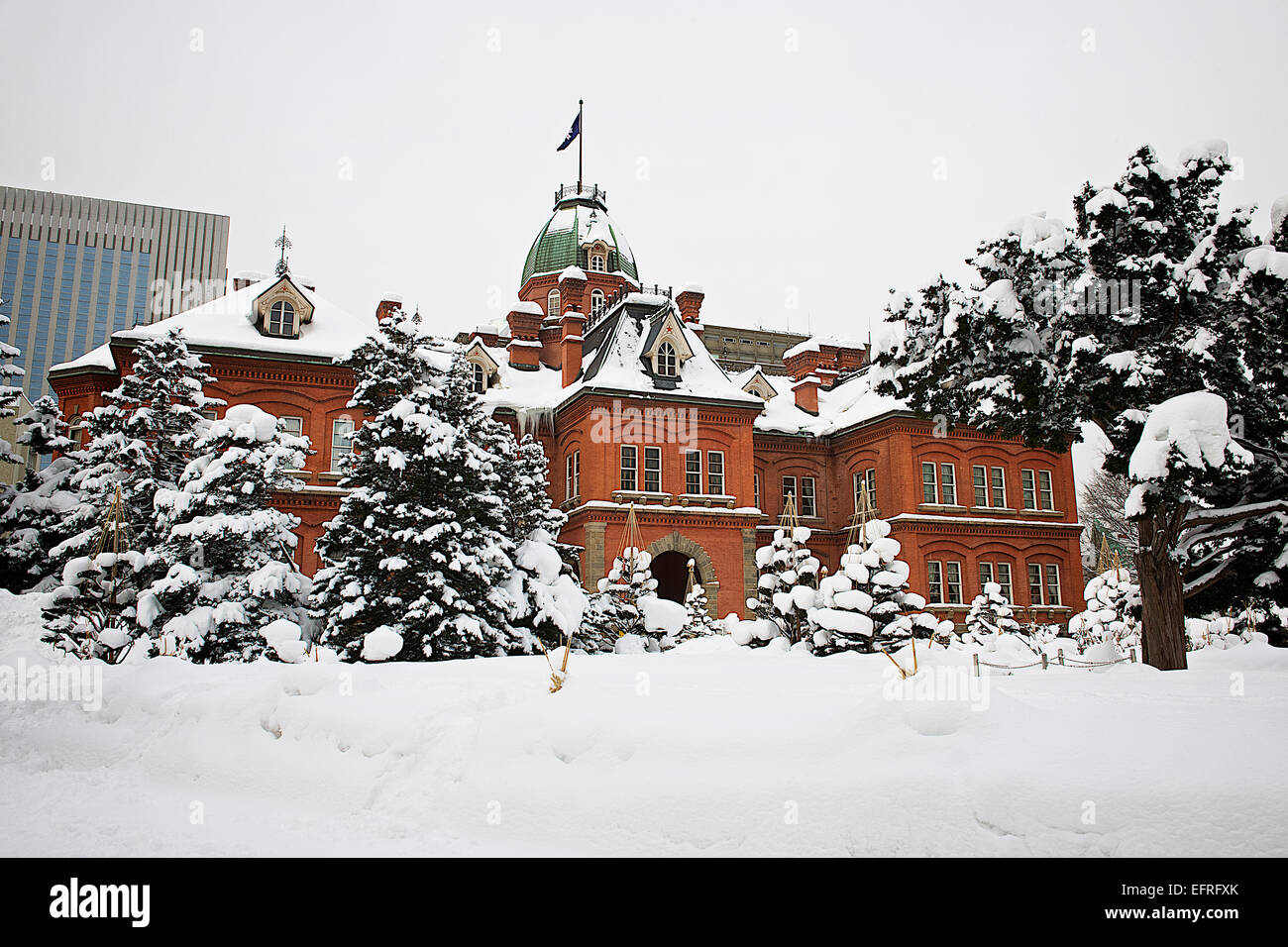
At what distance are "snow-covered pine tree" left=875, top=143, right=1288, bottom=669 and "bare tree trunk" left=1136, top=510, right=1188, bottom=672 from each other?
0.02 metres

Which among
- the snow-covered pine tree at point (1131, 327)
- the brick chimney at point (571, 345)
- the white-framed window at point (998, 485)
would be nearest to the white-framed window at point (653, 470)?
the brick chimney at point (571, 345)

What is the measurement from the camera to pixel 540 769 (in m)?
6.67

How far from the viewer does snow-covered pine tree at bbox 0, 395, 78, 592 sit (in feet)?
80.3

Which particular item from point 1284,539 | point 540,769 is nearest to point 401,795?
point 540,769

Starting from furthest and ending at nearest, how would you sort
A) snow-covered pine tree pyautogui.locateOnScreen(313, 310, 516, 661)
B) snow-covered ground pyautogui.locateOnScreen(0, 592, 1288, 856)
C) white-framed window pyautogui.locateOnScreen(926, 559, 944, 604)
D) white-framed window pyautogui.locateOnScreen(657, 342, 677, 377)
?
white-framed window pyautogui.locateOnScreen(657, 342, 677, 377)
white-framed window pyautogui.locateOnScreen(926, 559, 944, 604)
snow-covered pine tree pyautogui.locateOnScreen(313, 310, 516, 661)
snow-covered ground pyautogui.locateOnScreen(0, 592, 1288, 856)

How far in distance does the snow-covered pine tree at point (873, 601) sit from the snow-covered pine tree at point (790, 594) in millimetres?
353

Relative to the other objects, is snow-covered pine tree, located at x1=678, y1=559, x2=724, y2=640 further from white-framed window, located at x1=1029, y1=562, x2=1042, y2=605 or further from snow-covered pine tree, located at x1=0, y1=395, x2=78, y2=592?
snow-covered pine tree, located at x1=0, y1=395, x2=78, y2=592

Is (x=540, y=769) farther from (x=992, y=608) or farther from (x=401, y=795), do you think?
(x=992, y=608)

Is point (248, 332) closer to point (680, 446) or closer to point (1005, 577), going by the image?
point (680, 446)

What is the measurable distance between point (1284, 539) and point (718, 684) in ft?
34.2

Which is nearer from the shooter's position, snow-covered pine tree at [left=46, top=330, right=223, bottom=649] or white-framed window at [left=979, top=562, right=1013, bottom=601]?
snow-covered pine tree at [left=46, top=330, right=223, bottom=649]

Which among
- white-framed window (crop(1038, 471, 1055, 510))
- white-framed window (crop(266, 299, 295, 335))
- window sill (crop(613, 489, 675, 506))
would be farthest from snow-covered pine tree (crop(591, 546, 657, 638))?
white-framed window (crop(1038, 471, 1055, 510))

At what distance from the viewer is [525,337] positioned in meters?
38.0

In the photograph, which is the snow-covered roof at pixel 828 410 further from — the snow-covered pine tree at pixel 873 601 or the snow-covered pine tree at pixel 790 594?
the snow-covered pine tree at pixel 873 601
